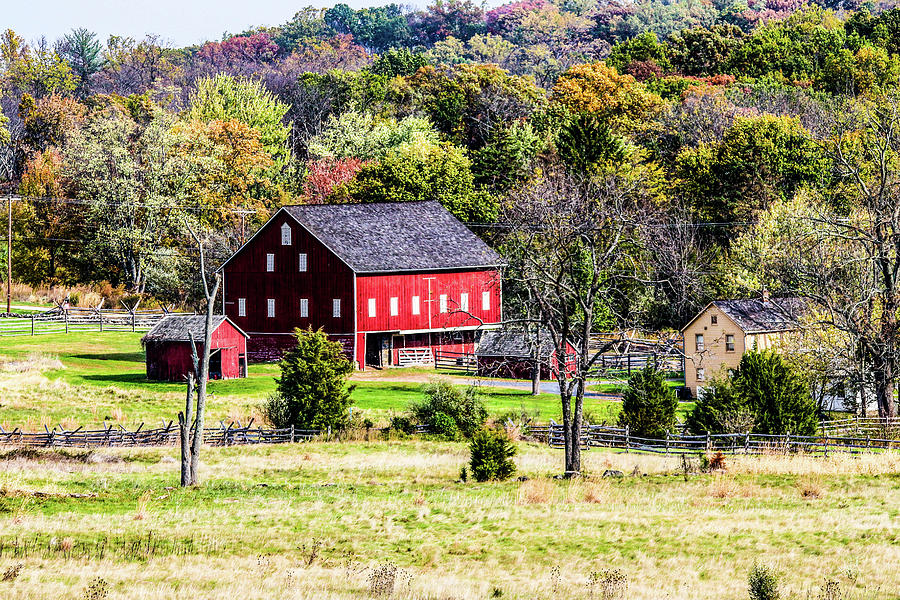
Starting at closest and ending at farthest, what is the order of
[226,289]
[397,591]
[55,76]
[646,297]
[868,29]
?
[397,591] → [226,289] → [646,297] → [868,29] → [55,76]

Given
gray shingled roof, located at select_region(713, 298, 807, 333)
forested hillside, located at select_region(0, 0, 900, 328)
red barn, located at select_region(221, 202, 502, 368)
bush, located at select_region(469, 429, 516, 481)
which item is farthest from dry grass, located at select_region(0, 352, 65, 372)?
Result: gray shingled roof, located at select_region(713, 298, 807, 333)

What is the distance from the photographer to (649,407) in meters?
52.9

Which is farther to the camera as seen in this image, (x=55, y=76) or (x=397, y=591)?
(x=55, y=76)

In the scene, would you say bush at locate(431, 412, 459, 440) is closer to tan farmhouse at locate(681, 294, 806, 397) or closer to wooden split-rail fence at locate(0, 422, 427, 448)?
wooden split-rail fence at locate(0, 422, 427, 448)

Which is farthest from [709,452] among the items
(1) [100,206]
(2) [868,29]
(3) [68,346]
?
(2) [868,29]

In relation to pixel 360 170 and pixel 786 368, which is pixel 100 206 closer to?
pixel 360 170

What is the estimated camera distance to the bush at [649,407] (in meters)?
52.6

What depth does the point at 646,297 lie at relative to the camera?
88812mm

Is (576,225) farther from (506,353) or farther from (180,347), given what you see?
(180,347)

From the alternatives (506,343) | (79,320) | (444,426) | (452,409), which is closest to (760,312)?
(506,343)

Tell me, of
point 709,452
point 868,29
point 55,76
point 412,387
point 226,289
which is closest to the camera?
point 709,452

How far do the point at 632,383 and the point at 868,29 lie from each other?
11613cm

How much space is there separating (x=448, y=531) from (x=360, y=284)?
4674 cm

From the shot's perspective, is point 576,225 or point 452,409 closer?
point 452,409
